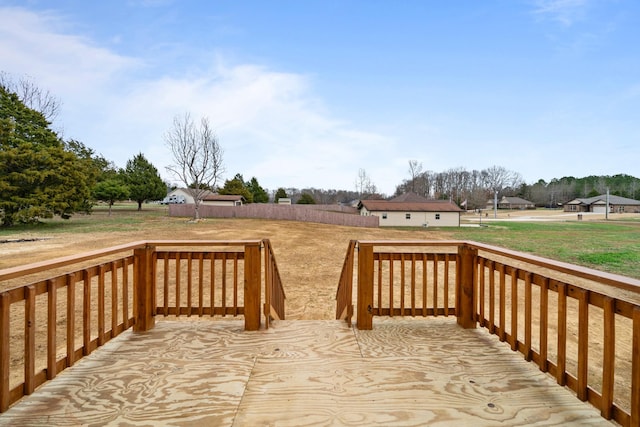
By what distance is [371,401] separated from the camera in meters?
1.97

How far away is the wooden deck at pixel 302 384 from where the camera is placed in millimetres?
1812

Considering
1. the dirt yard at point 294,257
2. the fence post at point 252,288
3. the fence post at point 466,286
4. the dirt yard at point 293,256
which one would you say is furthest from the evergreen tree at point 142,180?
the fence post at point 466,286

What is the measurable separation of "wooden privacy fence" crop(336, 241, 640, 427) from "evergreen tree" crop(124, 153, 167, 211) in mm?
37538

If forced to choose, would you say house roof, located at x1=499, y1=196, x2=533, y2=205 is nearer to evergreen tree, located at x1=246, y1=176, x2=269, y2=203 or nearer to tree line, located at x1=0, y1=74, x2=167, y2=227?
evergreen tree, located at x1=246, y1=176, x2=269, y2=203

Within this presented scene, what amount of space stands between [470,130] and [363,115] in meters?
10.9

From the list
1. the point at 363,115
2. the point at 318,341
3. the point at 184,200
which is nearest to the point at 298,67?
the point at 363,115

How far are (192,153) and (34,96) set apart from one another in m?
12.4

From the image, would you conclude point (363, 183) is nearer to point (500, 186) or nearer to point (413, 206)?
point (413, 206)

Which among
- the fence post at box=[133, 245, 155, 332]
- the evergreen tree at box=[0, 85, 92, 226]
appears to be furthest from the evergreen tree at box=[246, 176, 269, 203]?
the fence post at box=[133, 245, 155, 332]

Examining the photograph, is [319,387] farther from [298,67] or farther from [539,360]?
[298,67]

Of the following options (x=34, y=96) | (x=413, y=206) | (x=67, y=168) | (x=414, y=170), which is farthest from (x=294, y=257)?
(x=414, y=170)

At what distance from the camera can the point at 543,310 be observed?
221cm

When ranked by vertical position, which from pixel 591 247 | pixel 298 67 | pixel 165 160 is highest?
pixel 298 67

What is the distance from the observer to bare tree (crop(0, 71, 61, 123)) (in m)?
23.9
